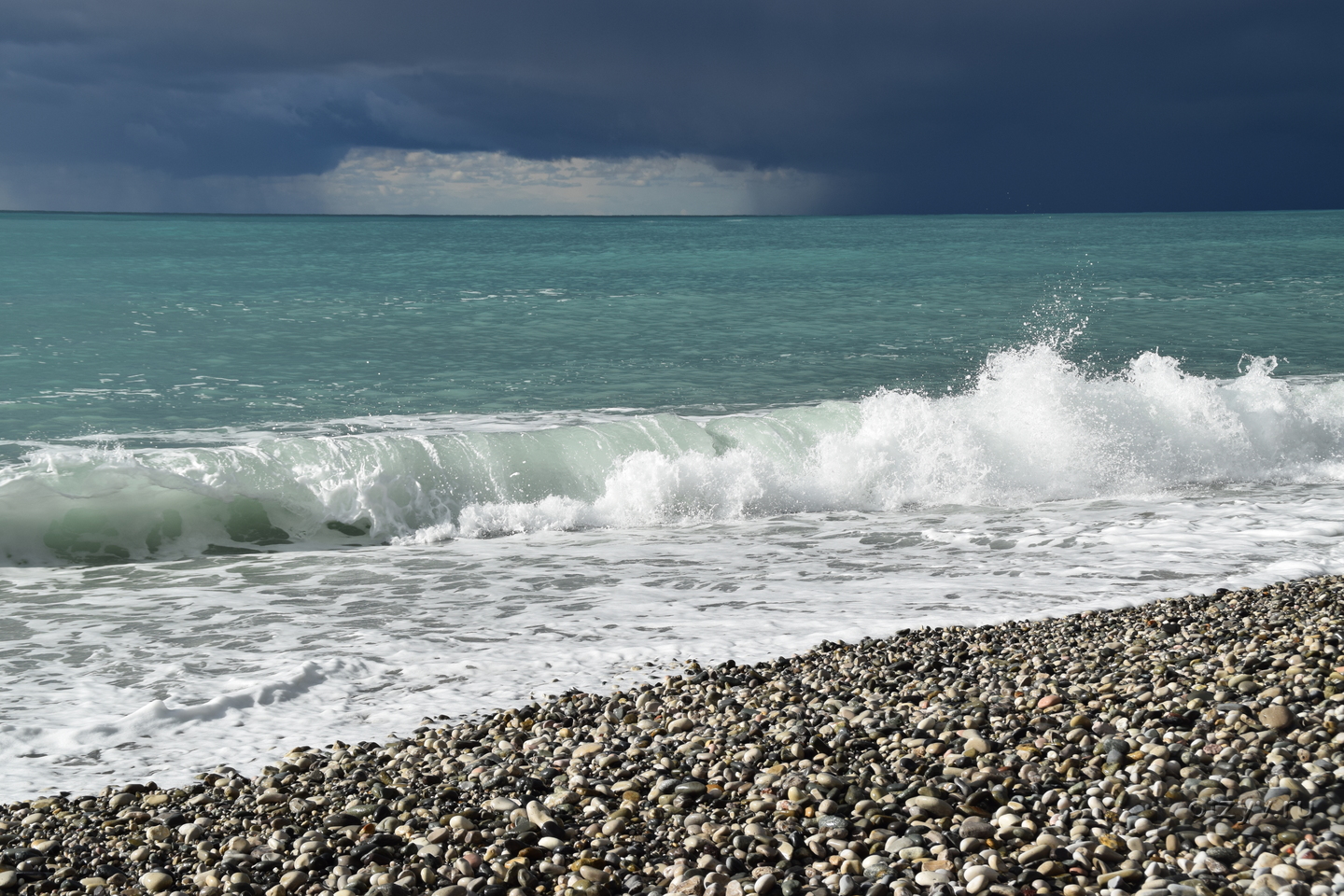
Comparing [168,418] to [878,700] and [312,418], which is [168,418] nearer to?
[312,418]

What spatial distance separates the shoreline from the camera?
11.1 feet

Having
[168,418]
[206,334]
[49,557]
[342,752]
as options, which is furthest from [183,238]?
[342,752]

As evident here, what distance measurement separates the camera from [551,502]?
1150cm

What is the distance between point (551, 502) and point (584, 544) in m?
1.32

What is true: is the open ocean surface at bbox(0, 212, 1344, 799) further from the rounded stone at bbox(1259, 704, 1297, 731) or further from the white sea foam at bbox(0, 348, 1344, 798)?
the rounded stone at bbox(1259, 704, 1297, 731)

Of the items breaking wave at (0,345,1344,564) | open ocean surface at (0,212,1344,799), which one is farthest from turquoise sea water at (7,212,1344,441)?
breaking wave at (0,345,1344,564)

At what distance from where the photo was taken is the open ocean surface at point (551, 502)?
6488mm

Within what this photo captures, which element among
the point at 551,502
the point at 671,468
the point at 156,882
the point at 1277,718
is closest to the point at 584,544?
the point at 551,502

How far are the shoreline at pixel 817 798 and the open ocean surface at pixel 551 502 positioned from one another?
0.86m

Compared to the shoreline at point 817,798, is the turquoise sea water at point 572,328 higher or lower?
higher

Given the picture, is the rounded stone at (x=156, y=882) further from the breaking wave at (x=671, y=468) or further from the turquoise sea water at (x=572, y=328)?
the turquoise sea water at (x=572, y=328)

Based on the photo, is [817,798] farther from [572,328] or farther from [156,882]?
[572,328]

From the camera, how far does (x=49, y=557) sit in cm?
1002

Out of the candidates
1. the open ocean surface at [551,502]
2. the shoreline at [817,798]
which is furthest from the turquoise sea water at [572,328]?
the shoreline at [817,798]
